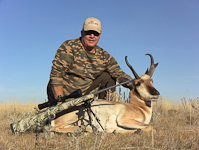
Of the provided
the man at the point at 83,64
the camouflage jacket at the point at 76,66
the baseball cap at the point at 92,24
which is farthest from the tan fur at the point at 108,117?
the baseball cap at the point at 92,24

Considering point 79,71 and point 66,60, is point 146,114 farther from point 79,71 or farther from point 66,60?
point 66,60

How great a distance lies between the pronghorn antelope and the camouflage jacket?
104 centimetres

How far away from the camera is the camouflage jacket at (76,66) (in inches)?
204

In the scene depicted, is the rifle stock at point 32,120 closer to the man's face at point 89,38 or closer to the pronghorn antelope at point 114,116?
the pronghorn antelope at point 114,116

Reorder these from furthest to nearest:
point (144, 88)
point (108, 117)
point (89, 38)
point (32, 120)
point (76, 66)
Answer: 1. point (89, 38)
2. point (76, 66)
3. point (144, 88)
4. point (108, 117)
5. point (32, 120)

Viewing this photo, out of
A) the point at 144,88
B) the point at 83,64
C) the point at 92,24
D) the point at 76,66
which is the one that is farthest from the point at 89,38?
the point at 144,88

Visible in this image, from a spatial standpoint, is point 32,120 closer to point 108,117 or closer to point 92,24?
point 108,117

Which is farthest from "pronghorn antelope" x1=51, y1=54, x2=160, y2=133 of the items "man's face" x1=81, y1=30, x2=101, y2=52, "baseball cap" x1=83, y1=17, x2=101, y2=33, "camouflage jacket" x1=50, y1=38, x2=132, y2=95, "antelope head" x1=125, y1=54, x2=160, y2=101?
"baseball cap" x1=83, y1=17, x2=101, y2=33

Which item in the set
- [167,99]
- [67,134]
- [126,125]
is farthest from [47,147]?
[167,99]

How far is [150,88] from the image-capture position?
4.76 m

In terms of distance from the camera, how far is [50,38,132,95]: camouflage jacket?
5.18 meters

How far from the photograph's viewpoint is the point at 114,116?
4.38 metres

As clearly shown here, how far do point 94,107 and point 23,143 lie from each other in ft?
5.69

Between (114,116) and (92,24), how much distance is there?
2.84 meters
